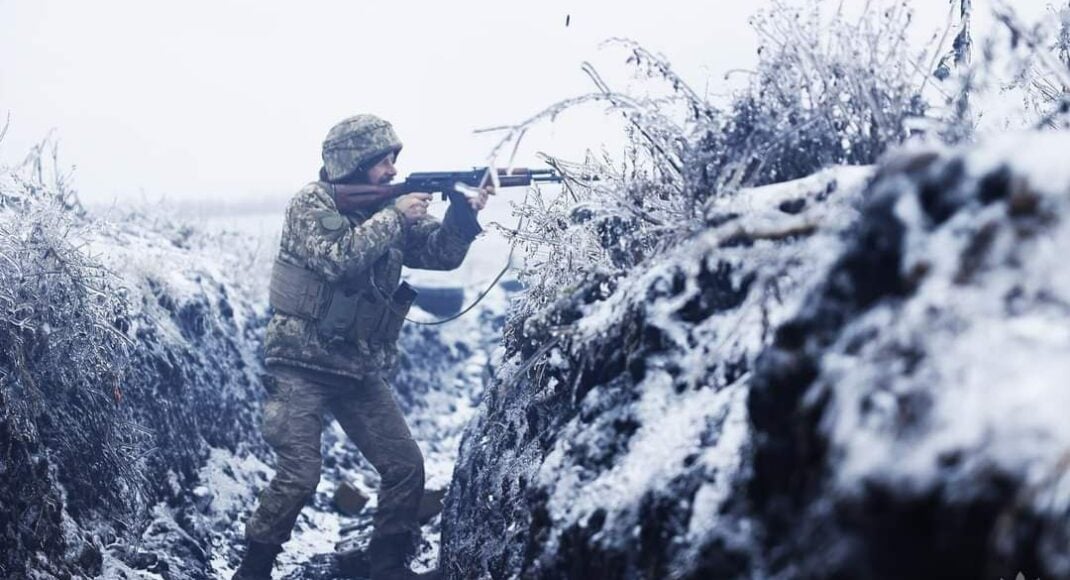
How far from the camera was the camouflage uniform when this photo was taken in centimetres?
541

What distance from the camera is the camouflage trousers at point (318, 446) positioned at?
5.29 meters

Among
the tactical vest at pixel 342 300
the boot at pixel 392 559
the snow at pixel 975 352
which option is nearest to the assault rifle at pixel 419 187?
the tactical vest at pixel 342 300

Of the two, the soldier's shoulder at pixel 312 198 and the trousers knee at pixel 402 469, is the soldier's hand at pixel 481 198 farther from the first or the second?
the trousers knee at pixel 402 469

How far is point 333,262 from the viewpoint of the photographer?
5.42m

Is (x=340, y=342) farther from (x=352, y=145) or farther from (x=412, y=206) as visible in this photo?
(x=352, y=145)

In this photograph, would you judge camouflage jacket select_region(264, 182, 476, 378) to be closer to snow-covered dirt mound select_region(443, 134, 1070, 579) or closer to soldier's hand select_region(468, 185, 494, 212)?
soldier's hand select_region(468, 185, 494, 212)

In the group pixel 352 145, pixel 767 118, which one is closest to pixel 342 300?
pixel 352 145

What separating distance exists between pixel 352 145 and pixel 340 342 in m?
1.15

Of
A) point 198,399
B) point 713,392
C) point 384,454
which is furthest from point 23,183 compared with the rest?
point 713,392

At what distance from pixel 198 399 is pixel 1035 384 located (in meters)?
6.06

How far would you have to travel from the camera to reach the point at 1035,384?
1403 mm

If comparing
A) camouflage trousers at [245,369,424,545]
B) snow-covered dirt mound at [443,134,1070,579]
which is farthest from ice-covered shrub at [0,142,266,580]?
A: snow-covered dirt mound at [443,134,1070,579]

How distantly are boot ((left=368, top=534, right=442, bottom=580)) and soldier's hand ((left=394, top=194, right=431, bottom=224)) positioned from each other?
72.2 inches

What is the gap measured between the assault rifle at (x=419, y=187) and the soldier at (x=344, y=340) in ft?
0.22
